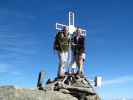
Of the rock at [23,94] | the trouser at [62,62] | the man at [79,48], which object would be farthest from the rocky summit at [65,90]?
the man at [79,48]

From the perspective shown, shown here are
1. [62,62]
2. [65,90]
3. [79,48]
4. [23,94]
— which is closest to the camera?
[23,94]

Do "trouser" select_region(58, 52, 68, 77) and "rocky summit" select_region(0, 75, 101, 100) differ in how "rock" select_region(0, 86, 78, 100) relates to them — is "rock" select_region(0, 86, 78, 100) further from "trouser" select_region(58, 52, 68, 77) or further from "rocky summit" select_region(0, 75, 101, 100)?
"trouser" select_region(58, 52, 68, 77)

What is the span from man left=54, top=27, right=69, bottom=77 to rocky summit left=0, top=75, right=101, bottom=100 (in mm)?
1050

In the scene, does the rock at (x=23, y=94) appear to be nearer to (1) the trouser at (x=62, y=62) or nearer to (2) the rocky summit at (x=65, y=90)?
(2) the rocky summit at (x=65, y=90)

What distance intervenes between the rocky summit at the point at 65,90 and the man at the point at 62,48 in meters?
1.05

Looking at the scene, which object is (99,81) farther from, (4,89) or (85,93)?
(4,89)

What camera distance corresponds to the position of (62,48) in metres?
37.2

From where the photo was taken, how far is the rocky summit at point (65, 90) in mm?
29309

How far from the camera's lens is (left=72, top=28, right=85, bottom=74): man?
38.8 m

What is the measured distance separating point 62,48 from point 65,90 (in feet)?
13.7

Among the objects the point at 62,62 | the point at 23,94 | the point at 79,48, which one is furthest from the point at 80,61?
the point at 23,94

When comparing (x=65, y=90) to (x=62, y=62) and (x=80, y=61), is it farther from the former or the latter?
(x=80, y=61)

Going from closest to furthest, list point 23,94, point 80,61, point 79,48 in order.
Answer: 1. point 23,94
2. point 80,61
3. point 79,48

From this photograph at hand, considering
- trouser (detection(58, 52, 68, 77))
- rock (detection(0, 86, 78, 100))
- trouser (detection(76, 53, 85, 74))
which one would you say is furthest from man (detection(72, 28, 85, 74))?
rock (detection(0, 86, 78, 100))
